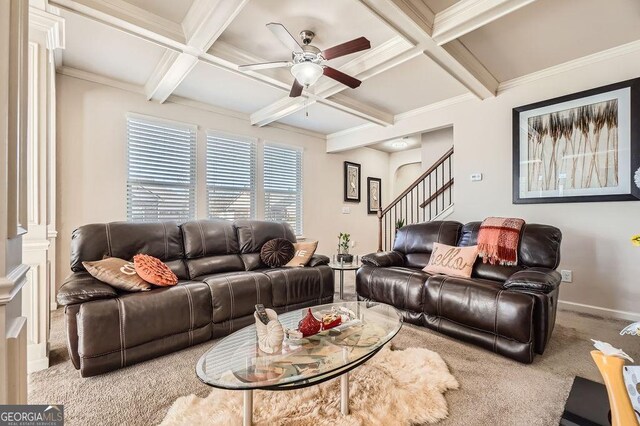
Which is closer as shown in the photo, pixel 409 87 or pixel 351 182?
pixel 409 87

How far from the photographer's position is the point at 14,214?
0.82 m

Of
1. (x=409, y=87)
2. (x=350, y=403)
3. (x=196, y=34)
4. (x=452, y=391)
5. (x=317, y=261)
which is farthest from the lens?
(x=409, y=87)

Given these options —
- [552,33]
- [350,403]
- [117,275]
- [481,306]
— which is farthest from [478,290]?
[117,275]

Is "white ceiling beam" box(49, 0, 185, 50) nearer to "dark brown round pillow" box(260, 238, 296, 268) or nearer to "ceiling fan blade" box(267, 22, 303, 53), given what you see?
"ceiling fan blade" box(267, 22, 303, 53)

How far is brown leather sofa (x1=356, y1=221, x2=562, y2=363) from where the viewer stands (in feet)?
6.72

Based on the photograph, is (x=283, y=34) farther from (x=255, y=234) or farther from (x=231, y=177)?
(x=231, y=177)

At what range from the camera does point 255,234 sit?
3424 millimetres

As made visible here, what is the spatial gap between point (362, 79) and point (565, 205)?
2.60 meters

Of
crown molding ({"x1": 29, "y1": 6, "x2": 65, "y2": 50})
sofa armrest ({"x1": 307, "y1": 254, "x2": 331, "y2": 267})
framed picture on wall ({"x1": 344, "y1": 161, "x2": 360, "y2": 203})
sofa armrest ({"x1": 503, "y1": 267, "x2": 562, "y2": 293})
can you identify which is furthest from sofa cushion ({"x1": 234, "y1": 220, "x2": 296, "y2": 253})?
framed picture on wall ({"x1": 344, "y1": 161, "x2": 360, "y2": 203})

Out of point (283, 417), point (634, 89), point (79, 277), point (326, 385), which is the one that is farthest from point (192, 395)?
point (634, 89)

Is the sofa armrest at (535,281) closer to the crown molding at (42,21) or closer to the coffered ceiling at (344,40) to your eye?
the coffered ceiling at (344,40)

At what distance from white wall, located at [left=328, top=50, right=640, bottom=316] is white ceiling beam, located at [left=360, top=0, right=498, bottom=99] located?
41cm

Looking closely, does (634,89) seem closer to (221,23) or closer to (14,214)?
(221,23)

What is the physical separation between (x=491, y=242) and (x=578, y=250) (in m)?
1.20
